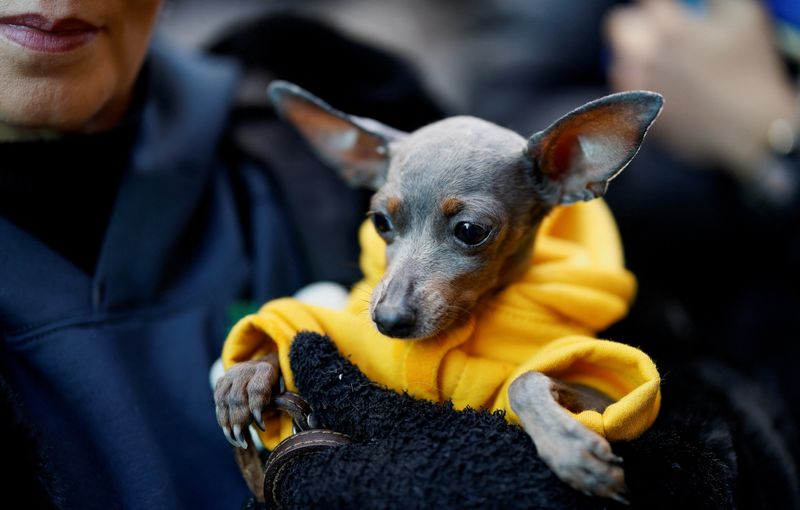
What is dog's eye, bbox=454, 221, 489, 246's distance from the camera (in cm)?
117

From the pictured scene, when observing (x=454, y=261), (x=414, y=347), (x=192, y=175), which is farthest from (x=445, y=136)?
(x=192, y=175)

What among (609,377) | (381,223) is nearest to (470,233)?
(381,223)

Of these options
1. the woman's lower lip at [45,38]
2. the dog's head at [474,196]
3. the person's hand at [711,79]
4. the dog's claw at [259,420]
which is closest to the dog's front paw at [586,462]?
the dog's head at [474,196]

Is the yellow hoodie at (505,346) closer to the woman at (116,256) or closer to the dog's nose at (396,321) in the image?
the dog's nose at (396,321)

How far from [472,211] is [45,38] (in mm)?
743

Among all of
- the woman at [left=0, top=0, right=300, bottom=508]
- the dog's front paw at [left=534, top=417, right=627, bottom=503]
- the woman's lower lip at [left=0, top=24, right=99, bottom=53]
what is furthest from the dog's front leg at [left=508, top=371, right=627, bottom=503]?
the woman's lower lip at [left=0, top=24, right=99, bottom=53]

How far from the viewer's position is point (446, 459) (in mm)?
940

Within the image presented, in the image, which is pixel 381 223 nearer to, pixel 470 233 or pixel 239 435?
pixel 470 233

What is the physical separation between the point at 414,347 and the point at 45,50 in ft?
2.48

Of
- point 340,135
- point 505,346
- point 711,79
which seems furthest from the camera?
point 711,79

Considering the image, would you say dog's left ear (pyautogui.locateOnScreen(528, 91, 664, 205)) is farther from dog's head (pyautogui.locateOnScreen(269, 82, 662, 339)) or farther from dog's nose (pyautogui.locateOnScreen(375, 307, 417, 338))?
dog's nose (pyautogui.locateOnScreen(375, 307, 417, 338))

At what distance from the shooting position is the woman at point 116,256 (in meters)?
1.12

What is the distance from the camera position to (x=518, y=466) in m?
0.92

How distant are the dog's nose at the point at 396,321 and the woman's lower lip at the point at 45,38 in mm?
671
